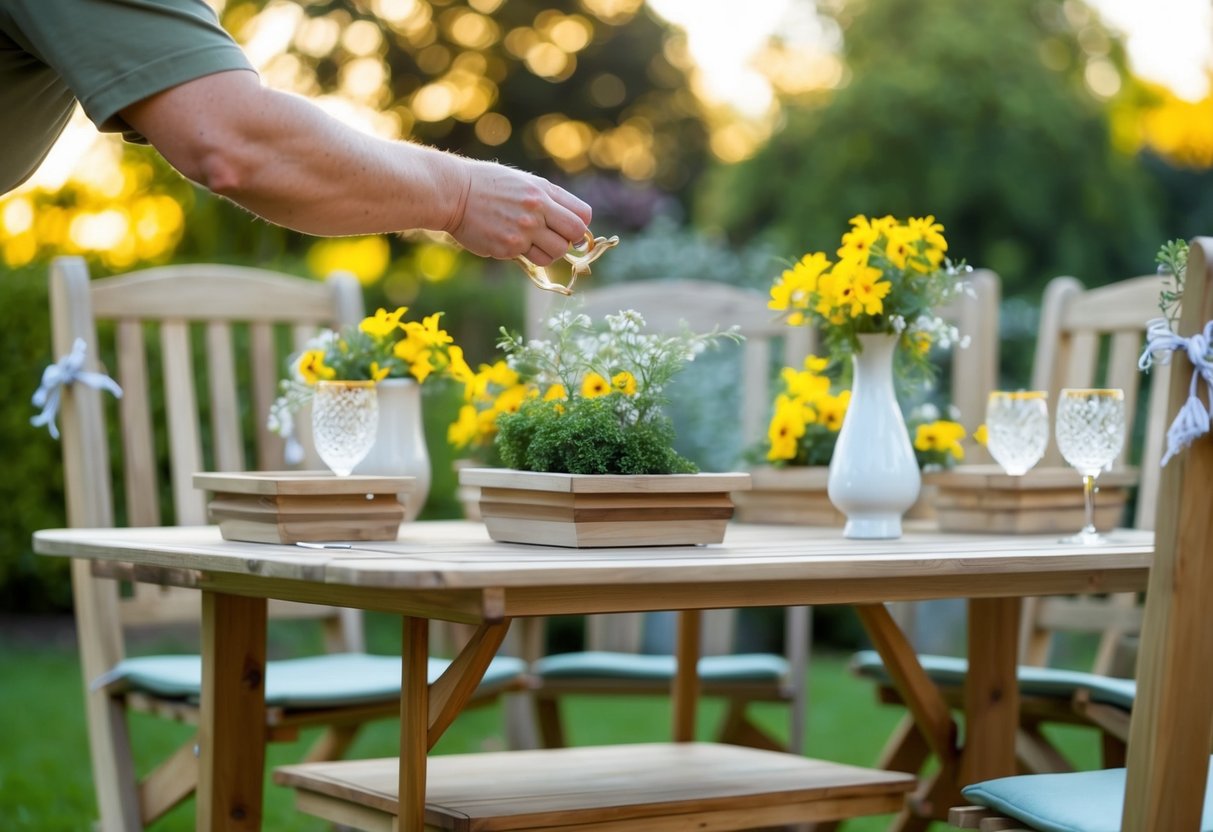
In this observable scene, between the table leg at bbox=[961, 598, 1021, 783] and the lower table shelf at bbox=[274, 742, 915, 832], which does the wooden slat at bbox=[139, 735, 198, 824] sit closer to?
the lower table shelf at bbox=[274, 742, 915, 832]

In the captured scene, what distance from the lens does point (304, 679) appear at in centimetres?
275

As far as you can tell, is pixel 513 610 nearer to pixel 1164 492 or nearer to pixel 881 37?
pixel 1164 492

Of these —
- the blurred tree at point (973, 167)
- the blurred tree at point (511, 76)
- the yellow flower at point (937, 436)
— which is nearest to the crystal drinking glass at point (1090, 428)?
the yellow flower at point (937, 436)

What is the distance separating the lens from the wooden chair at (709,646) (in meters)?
3.25

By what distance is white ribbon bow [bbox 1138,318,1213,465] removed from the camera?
5.12ft

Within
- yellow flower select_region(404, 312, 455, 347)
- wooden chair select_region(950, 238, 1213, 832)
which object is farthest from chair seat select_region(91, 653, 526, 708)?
wooden chair select_region(950, 238, 1213, 832)

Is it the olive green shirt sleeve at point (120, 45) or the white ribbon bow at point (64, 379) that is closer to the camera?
the olive green shirt sleeve at point (120, 45)

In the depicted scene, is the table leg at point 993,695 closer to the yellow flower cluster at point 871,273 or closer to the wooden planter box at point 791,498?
the wooden planter box at point 791,498

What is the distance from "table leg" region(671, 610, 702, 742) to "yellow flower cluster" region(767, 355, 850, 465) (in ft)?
1.23

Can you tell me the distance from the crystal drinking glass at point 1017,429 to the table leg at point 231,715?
3.96 feet

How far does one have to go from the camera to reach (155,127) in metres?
1.75

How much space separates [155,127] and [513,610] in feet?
2.17

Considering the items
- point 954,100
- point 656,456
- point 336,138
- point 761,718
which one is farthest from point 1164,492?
point 954,100

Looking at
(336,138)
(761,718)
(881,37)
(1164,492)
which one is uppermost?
(881,37)
